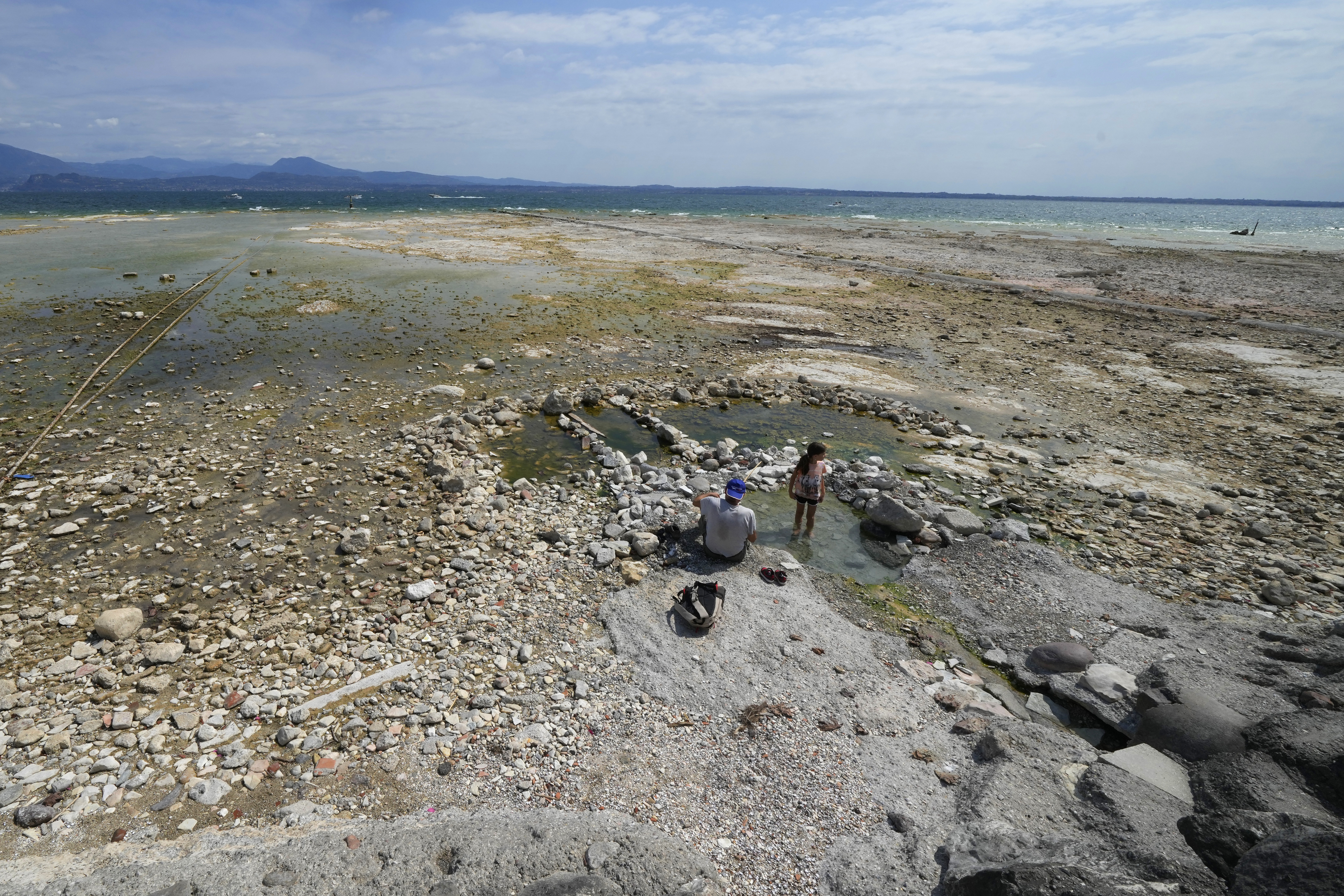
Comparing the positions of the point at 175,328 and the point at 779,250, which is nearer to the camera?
the point at 175,328

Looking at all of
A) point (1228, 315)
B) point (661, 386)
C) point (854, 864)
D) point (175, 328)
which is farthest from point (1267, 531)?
point (175, 328)

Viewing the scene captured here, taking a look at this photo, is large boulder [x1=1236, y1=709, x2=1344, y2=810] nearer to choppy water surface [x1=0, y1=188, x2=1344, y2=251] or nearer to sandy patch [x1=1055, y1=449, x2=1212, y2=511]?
sandy patch [x1=1055, y1=449, x2=1212, y2=511]

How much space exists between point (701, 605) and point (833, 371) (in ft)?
34.8

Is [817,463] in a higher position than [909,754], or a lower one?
higher

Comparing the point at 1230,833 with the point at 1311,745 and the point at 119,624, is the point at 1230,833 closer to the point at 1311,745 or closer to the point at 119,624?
the point at 1311,745

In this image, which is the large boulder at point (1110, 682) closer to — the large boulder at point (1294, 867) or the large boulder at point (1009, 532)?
the large boulder at point (1294, 867)

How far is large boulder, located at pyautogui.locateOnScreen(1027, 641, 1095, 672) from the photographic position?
572 cm

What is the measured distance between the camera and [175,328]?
648 inches

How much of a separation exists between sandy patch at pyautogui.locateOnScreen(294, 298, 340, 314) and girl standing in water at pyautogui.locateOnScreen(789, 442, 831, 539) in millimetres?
17676

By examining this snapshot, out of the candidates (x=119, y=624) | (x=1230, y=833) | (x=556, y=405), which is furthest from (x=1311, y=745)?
(x=556, y=405)

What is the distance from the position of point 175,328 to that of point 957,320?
25432 millimetres

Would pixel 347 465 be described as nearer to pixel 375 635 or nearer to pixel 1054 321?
pixel 375 635

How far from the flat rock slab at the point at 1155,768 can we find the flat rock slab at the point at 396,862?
3.19 meters

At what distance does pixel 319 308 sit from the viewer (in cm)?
1945
